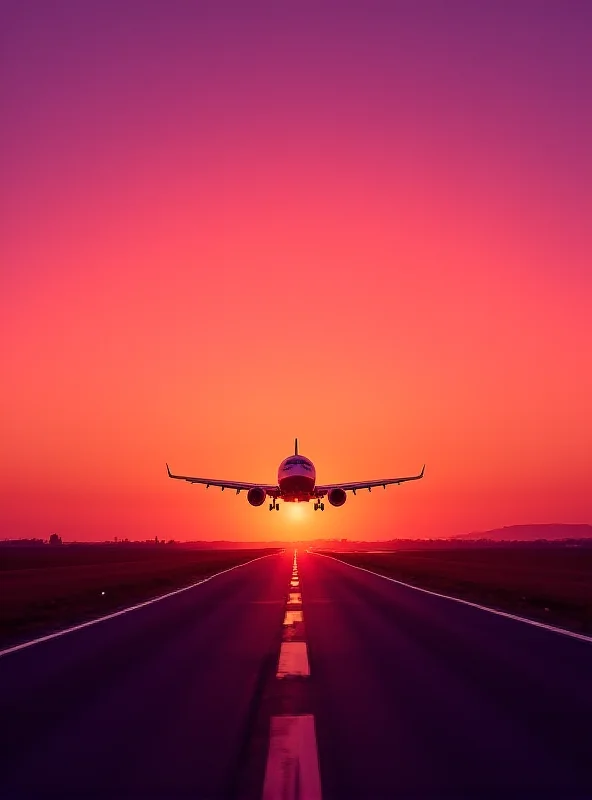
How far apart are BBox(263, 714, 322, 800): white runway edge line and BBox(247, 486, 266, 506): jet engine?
5283 cm

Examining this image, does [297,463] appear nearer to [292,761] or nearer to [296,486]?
[296,486]

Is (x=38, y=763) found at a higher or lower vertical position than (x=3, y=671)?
lower

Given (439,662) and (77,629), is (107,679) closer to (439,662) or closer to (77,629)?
(439,662)

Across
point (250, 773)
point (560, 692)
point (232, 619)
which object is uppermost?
point (232, 619)

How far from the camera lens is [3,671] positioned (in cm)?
997

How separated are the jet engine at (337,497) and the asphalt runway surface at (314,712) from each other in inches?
1781

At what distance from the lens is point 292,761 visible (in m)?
5.64

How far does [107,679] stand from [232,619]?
7.63m

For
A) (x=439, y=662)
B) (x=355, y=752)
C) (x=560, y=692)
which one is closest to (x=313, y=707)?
(x=355, y=752)

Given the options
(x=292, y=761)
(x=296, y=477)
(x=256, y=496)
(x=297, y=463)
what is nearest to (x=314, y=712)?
(x=292, y=761)

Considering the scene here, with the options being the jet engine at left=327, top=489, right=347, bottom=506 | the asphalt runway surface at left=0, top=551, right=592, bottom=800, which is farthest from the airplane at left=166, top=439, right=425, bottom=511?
the asphalt runway surface at left=0, top=551, right=592, bottom=800

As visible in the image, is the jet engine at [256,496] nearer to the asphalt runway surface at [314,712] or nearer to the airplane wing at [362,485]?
the airplane wing at [362,485]

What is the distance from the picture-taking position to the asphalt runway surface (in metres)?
5.29

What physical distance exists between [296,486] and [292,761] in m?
50.3
